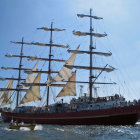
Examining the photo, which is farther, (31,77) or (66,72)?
(31,77)

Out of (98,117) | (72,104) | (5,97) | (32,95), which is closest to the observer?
(98,117)

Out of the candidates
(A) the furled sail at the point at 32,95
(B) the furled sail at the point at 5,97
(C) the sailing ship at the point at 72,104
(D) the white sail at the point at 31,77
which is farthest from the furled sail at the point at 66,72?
(B) the furled sail at the point at 5,97

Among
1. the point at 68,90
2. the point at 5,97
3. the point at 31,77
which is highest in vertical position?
the point at 31,77

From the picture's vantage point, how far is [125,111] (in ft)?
116

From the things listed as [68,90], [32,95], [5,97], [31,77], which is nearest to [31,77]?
[31,77]

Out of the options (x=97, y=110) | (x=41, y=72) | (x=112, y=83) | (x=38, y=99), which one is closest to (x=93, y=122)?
(x=97, y=110)

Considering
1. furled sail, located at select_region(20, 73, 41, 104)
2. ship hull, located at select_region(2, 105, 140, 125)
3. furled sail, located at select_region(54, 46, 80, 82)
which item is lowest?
ship hull, located at select_region(2, 105, 140, 125)

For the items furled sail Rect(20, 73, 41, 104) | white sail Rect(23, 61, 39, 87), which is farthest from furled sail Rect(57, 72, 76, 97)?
white sail Rect(23, 61, 39, 87)

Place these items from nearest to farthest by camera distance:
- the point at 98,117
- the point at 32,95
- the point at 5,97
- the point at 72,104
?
the point at 98,117, the point at 72,104, the point at 32,95, the point at 5,97

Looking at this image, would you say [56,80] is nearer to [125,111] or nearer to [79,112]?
[79,112]

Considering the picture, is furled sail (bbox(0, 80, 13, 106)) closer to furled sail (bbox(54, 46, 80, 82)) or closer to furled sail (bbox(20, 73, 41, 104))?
furled sail (bbox(20, 73, 41, 104))

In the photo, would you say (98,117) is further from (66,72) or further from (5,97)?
(5,97)

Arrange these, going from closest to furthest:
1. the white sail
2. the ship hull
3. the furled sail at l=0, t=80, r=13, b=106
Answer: the ship hull < the white sail < the furled sail at l=0, t=80, r=13, b=106

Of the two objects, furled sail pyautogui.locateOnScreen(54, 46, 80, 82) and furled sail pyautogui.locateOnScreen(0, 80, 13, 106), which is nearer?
furled sail pyautogui.locateOnScreen(54, 46, 80, 82)
